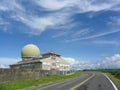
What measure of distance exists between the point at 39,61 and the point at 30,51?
48.5 ft

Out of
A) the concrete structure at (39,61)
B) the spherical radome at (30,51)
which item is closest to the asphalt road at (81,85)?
the concrete structure at (39,61)

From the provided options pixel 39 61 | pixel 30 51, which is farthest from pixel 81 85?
pixel 30 51

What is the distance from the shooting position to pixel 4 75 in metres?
31.5

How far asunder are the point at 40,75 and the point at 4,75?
54.0 ft

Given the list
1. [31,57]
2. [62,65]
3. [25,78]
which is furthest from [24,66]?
[25,78]

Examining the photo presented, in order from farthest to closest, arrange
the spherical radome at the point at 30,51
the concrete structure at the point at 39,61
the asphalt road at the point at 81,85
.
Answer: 1. the spherical radome at the point at 30,51
2. the concrete structure at the point at 39,61
3. the asphalt road at the point at 81,85

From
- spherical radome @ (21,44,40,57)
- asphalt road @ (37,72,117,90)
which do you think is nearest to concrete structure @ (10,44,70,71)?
spherical radome @ (21,44,40,57)

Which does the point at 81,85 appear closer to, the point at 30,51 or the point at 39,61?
the point at 39,61

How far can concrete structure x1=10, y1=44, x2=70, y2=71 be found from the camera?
77125 mm

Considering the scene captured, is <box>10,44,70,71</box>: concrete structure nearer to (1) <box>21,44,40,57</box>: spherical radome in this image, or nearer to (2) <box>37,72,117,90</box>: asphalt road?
(1) <box>21,44,40,57</box>: spherical radome

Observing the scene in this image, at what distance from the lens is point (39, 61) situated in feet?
246

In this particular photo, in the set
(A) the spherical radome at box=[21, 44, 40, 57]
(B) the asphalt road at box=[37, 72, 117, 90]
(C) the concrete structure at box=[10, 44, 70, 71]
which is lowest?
(B) the asphalt road at box=[37, 72, 117, 90]

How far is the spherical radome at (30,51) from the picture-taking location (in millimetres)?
88188

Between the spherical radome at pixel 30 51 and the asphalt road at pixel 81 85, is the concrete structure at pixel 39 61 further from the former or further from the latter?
the asphalt road at pixel 81 85
